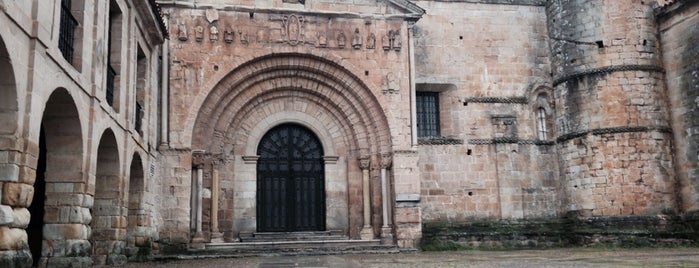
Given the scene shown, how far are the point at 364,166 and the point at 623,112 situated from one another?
674 cm

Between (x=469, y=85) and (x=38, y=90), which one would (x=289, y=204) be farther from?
(x=38, y=90)

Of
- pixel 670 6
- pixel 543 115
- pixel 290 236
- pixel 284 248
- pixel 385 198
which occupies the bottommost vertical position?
pixel 284 248

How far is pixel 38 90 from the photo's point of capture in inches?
281

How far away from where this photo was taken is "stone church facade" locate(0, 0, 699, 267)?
1485cm

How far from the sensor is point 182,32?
15.0 metres

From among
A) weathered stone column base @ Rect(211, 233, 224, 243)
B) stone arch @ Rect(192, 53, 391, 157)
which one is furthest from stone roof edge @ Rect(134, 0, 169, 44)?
weathered stone column base @ Rect(211, 233, 224, 243)

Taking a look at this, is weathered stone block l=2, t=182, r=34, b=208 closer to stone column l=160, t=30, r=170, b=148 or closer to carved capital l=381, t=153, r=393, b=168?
stone column l=160, t=30, r=170, b=148

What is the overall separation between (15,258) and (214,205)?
8712mm

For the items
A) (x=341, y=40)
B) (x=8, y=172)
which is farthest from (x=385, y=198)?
(x=8, y=172)

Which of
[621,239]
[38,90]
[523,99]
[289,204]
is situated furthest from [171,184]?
[621,239]

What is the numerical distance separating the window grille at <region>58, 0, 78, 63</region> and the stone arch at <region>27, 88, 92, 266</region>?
71 cm

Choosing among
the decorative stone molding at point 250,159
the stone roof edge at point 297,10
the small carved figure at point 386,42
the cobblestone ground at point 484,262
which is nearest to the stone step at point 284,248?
the cobblestone ground at point 484,262

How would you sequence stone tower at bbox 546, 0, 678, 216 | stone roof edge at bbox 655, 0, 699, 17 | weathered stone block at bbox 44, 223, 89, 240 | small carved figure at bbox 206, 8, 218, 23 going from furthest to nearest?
stone tower at bbox 546, 0, 678, 216 < stone roof edge at bbox 655, 0, 699, 17 < small carved figure at bbox 206, 8, 218, 23 < weathered stone block at bbox 44, 223, 89, 240

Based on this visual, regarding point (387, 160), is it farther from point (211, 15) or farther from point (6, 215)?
point (6, 215)
